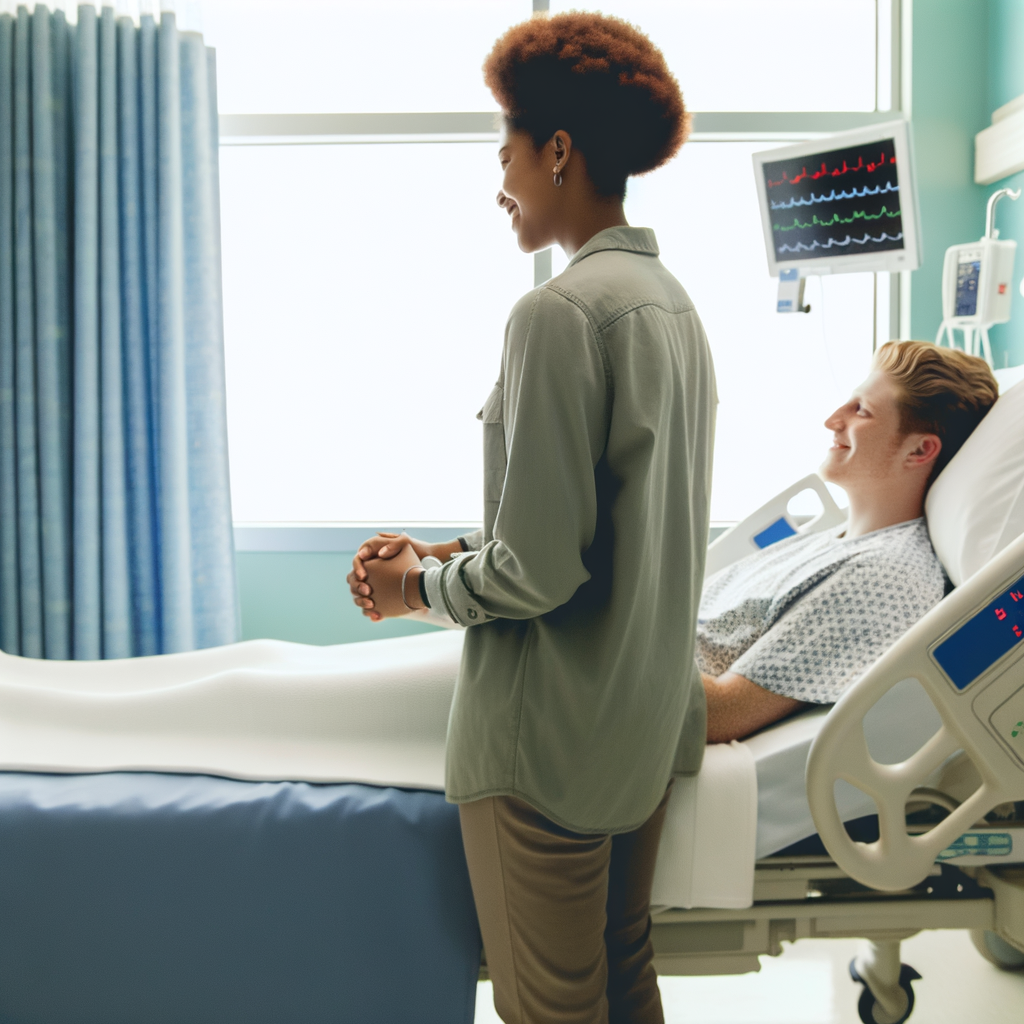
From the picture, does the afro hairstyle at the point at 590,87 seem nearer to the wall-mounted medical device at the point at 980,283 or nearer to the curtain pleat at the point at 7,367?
the wall-mounted medical device at the point at 980,283

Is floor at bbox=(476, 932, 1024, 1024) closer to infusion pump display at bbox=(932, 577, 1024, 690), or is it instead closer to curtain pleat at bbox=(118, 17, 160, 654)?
infusion pump display at bbox=(932, 577, 1024, 690)

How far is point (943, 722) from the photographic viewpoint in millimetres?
1079

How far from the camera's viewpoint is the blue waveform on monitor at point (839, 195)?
7.54 ft

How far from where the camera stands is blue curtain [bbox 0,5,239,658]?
2629 mm

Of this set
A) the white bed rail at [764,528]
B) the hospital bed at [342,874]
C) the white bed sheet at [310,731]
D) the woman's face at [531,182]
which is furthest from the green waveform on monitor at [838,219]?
the woman's face at [531,182]

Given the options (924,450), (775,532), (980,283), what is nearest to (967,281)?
(980,283)

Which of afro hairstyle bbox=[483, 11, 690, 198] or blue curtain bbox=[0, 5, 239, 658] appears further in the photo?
blue curtain bbox=[0, 5, 239, 658]

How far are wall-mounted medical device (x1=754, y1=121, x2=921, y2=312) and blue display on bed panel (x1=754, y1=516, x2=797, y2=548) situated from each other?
2.60ft

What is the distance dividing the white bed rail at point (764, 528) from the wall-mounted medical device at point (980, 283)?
2.15 ft

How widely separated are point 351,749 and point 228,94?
2.60 m

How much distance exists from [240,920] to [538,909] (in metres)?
0.45

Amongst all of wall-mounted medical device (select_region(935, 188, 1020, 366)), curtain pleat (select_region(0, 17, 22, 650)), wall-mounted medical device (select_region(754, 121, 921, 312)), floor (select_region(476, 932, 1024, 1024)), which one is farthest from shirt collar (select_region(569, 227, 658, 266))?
curtain pleat (select_region(0, 17, 22, 650))

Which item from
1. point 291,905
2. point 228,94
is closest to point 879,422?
point 291,905

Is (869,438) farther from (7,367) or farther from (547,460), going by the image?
(7,367)
